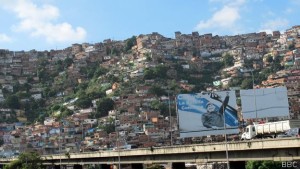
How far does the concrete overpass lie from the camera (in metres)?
29.1

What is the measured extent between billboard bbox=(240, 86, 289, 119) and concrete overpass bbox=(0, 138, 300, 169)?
9.88m

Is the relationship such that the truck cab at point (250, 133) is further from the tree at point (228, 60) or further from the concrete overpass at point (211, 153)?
the tree at point (228, 60)

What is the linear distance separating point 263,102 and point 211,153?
12997 millimetres

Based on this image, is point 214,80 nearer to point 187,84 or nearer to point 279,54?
point 187,84

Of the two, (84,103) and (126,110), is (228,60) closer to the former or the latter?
(84,103)

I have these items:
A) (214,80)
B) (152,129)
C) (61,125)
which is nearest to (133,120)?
(152,129)

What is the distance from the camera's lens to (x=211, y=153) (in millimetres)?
36844

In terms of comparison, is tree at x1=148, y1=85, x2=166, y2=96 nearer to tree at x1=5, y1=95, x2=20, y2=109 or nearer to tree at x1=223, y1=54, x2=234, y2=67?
tree at x1=223, y1=54, x2=234, y2=67

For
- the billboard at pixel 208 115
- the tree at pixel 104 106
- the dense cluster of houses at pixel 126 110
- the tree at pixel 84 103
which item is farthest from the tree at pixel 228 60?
the billboard at pixel 208 115

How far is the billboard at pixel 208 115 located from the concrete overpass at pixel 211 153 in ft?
16.3

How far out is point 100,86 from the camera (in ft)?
565

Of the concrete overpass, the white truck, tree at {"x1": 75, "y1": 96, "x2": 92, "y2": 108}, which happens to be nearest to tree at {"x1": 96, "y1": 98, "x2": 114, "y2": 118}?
tree at {"x1": 75, "y1": 96, "x2": 92, "y2": 108}

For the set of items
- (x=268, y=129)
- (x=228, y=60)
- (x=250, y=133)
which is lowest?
(x=250, y=133)

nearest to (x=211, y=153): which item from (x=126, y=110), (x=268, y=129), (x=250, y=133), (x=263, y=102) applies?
(x=250, y=133)
